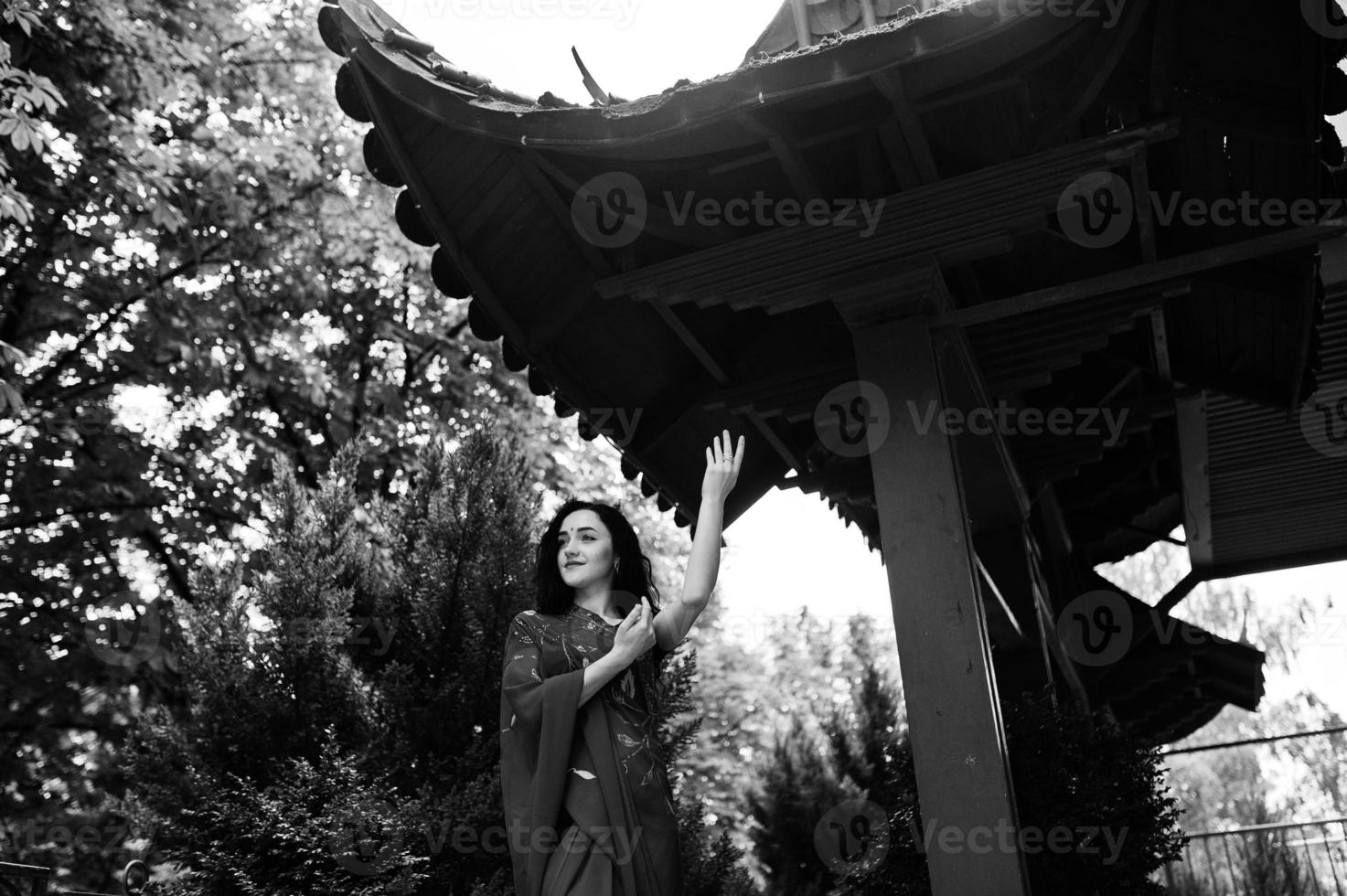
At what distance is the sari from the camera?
2.84 metres

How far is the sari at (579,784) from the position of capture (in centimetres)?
284

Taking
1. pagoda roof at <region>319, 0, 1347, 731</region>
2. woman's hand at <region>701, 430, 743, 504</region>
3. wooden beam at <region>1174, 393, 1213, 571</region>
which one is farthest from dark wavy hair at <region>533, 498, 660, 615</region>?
wooden beam at <region>1174, 393, 1213, 571</region>

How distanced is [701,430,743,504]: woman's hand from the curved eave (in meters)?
1.07

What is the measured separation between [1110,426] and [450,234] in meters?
3.55

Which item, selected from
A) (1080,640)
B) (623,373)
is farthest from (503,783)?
(1080,640)

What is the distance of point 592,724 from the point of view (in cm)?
303

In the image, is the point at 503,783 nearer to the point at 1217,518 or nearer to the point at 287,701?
the point at 287,701

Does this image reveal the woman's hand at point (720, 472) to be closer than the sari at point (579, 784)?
No

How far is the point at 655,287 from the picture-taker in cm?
445

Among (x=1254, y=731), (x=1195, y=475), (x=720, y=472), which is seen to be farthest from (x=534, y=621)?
(x=1254, y=731)

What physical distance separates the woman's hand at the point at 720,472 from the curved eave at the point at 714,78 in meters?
1.07

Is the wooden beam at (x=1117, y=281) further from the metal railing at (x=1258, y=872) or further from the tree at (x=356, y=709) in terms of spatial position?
the metal railing at (x=1258, y=872)

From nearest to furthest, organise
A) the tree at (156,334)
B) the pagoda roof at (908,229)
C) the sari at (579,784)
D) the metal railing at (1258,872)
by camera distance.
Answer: the sari at (579,784), the pagoda roof at (908,229), the tree at (156,334), the metal railing at (1258,872)

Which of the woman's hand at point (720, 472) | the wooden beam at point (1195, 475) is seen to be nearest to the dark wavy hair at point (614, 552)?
the woman's hand at point (720, 472)
